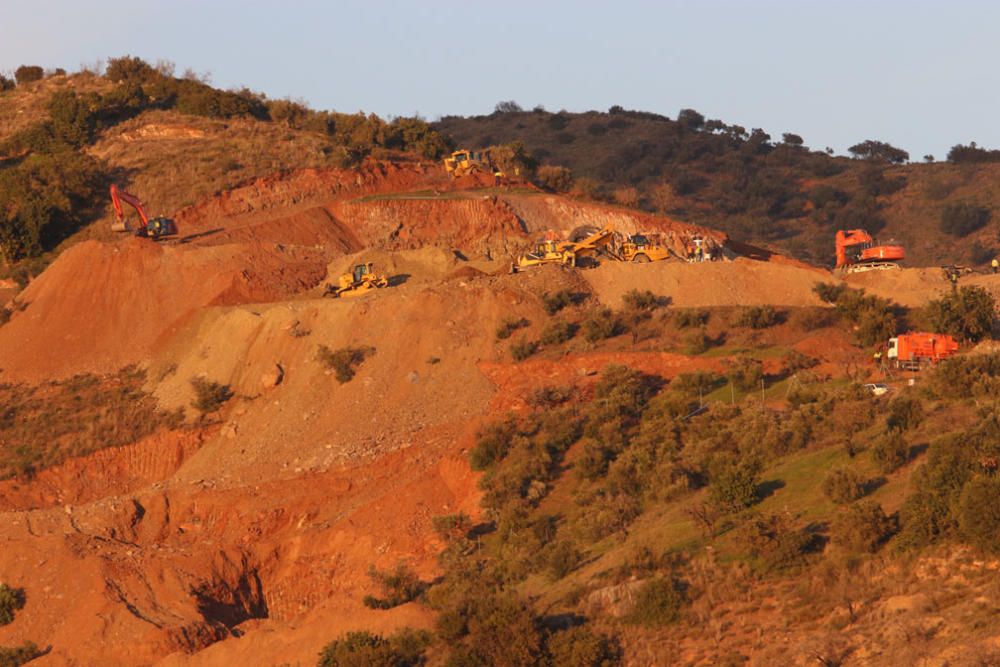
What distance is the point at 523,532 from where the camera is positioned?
1447 inches

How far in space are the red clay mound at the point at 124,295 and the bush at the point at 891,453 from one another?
26.6 m

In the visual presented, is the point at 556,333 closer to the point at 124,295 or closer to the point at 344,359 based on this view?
the point at 344,359

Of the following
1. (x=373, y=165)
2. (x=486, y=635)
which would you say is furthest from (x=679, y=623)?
(x=373, y=165)

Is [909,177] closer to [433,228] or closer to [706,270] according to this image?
[433,228]

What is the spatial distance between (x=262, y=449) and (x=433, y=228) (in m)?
23.5

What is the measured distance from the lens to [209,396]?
4697cm

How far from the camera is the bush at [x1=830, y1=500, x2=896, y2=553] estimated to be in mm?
29469

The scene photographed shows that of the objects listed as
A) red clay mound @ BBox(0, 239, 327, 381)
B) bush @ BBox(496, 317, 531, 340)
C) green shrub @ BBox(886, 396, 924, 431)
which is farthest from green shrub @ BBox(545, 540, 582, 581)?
red clay mound @ BBox(0, 239, 327, 381)

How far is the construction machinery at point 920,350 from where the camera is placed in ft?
142

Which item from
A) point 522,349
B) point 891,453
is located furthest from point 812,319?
point 891,453

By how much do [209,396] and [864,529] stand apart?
22.9 m

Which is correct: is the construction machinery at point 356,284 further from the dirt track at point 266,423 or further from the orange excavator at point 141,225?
the orange excavator at point 141,225

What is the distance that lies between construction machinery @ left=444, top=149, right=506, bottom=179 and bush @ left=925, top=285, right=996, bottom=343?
30.2 m

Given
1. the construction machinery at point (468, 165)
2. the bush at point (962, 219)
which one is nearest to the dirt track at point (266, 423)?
the construction machinery at point (468, 165)
